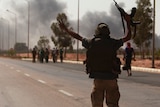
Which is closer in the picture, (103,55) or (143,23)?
(103,55)

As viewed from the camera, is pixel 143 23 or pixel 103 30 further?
pixel 143 23

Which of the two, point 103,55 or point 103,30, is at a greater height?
point 103,30

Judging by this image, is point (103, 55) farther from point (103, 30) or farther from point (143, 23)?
point (143, 23)

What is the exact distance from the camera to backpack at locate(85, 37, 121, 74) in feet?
21.9

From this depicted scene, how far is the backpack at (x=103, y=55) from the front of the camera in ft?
21.9

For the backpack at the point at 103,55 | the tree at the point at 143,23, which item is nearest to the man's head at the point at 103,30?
the backpack at the point at 103,55

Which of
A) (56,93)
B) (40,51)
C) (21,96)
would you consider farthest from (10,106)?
(40,51)

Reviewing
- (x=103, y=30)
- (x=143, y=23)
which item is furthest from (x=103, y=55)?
(x=143, y=23)

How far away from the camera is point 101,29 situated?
671cm

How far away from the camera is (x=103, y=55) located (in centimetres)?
668

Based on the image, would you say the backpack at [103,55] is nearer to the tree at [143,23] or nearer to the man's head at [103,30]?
the man's head at [103,30]

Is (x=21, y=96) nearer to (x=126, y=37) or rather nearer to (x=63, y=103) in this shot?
A: (x=63, y=103)

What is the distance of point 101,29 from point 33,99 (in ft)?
20.5

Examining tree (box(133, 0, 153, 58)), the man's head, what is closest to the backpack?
the man's head
